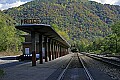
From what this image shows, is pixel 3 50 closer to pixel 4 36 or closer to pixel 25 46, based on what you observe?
pixel 4 36

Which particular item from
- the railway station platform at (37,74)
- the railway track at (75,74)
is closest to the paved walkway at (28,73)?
the railway station platform at (37,74)

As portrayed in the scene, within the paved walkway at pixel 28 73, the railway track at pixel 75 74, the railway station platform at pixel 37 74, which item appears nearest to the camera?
the railway track at pixel 75 74

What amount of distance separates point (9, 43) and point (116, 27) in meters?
43.1

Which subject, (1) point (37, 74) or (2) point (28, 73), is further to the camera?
(2) point (28, 73)

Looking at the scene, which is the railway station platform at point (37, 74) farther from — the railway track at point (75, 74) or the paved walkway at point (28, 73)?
the railway track at point (75, 74)

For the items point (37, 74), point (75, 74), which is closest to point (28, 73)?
point (37, 74)

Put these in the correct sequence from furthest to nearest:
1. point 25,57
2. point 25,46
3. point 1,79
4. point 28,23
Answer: point 25,46
point 25,57
point 28,23
point 1,79

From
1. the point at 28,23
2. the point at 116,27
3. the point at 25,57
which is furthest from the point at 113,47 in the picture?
the point at 28,23

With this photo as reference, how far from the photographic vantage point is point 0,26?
368ft

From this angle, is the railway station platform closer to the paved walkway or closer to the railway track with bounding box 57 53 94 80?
the paved walkway

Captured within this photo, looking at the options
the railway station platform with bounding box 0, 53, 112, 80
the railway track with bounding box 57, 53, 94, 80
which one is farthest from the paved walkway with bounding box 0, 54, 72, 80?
the railway track with bounding box 57, 53, 94, 80

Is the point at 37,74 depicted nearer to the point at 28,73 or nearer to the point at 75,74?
the point at 28,73

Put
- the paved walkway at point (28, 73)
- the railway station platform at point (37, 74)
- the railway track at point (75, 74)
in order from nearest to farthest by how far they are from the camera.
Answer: the railway track at point (75, 74) < the railway station platform at point (37, 74) < the paved walkway at point (28, 73)

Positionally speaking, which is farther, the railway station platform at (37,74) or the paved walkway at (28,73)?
the paved walkway at (28,73)
